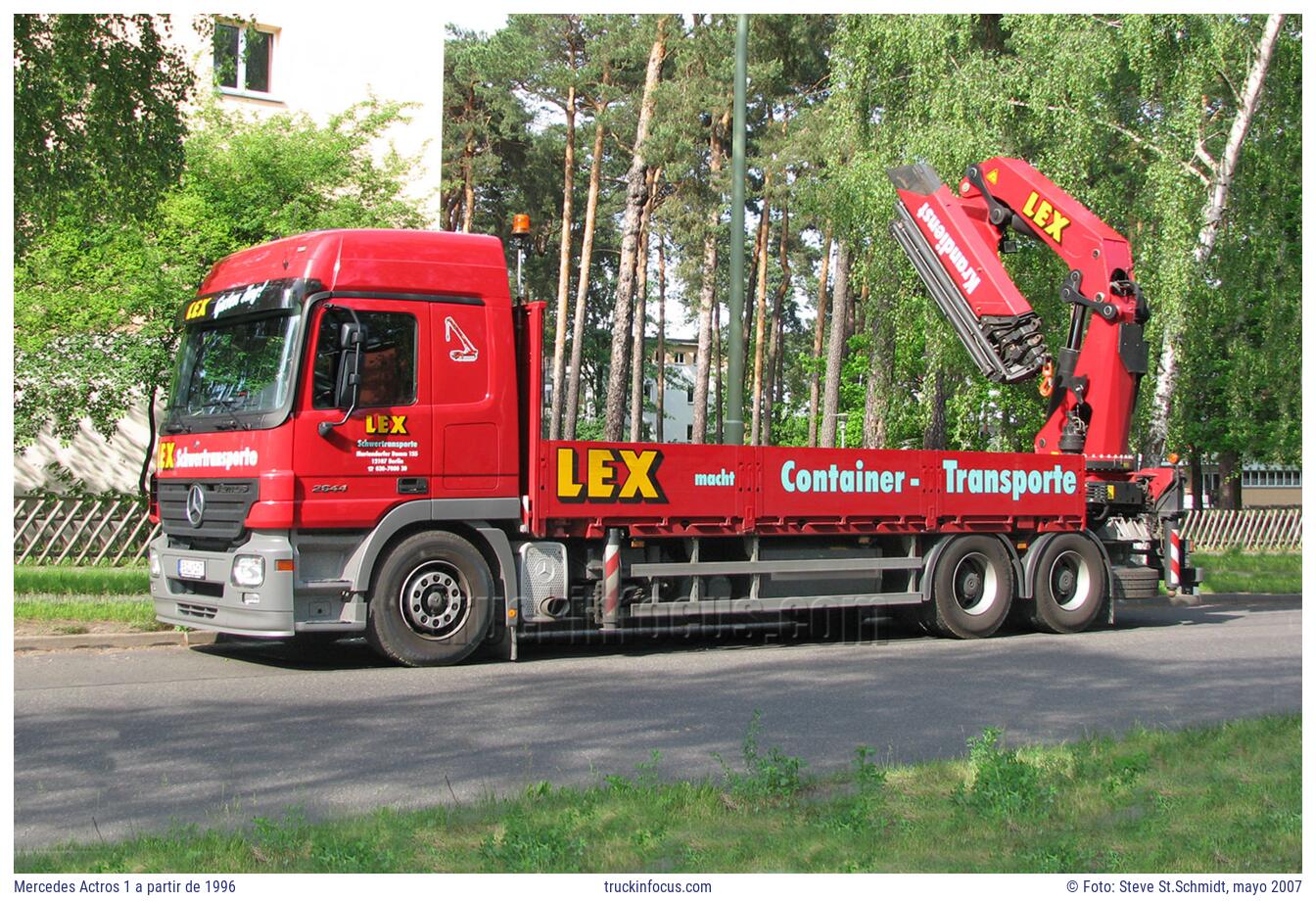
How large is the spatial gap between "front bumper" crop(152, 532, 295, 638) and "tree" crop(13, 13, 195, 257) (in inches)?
138

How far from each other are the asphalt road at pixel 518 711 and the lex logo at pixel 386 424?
1808 millimetres

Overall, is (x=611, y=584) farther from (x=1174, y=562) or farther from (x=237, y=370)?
(x=1174, y=562)

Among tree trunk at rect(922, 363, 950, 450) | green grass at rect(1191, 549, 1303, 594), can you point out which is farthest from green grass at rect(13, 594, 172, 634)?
tree trunk at rect(922, 363, 950, 450)

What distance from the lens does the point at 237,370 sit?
10344 millimetres

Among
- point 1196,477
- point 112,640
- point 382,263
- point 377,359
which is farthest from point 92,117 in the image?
point 1196,477

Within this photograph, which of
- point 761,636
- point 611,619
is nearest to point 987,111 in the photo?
point 761,636

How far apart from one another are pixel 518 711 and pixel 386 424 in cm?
276

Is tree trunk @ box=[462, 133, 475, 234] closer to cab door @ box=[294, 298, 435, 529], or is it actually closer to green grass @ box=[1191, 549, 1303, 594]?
green grass @ box=[1191, 549, 1303, 594]

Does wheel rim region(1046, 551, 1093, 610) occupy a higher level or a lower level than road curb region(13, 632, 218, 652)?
higher

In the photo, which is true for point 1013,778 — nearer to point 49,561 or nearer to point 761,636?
point 761,636

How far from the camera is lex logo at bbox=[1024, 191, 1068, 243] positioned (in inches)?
586

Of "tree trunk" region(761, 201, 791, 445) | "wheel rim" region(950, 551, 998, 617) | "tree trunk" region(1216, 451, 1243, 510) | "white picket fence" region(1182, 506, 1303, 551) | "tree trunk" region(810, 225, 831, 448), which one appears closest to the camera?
"wheel rim" region(950, 551, 998, 617)
